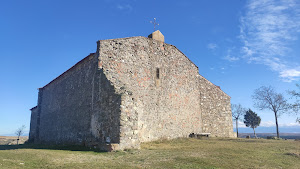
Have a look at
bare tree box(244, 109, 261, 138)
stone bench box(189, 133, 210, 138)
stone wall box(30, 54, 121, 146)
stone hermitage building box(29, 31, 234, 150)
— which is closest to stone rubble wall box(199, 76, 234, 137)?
stone hermitage building box(29, 31, 234, 150)

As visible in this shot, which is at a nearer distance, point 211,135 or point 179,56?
point 179,56

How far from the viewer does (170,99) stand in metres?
17.3

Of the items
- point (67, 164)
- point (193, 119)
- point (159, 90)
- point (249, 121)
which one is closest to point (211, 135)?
point (193, 119)

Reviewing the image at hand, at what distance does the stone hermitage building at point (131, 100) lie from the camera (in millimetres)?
11823

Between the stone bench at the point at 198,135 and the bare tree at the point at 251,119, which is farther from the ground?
the bare tree at the point at 251,119

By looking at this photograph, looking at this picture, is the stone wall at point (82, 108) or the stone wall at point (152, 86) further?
the stone wall at point (152, 86)

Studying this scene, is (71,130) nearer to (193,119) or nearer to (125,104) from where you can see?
(125,104)

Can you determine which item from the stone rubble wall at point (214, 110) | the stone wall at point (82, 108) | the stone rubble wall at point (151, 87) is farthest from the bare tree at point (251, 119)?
the stone wall at point (82, 108)

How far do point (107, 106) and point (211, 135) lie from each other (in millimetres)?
12297

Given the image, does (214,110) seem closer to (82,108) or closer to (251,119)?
(82,108)

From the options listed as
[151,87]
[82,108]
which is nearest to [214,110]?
[151,87]

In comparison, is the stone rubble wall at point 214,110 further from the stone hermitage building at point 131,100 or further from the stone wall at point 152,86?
the stone wall at point 152,86

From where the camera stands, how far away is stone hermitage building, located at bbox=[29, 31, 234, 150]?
11.8 metres

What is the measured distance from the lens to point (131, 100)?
1173 centimetres
